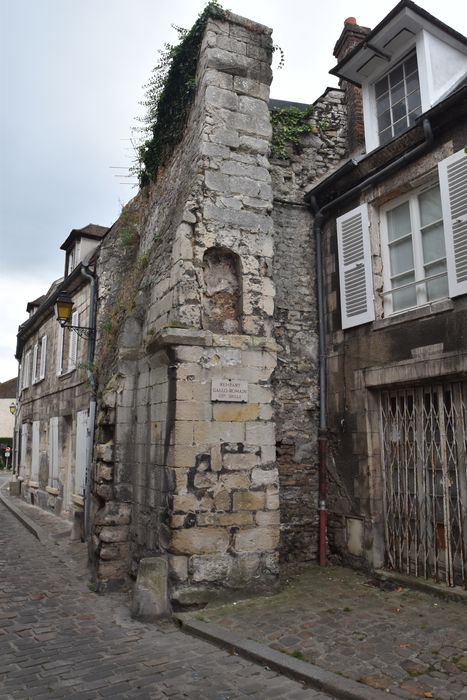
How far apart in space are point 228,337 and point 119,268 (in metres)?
4.82

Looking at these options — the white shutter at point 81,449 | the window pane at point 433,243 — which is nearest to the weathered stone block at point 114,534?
the white shutter at point 81,449

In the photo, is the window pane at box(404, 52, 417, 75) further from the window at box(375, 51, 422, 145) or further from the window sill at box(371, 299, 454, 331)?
the window sill at box(371, 299, 454, 331)

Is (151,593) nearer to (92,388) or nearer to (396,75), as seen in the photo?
(92,388)

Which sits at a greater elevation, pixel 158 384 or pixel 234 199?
pixel 234 199

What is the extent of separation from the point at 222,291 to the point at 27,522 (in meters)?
8.33

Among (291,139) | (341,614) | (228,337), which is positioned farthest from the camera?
(291,139)

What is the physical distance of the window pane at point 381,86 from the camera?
23.1ft

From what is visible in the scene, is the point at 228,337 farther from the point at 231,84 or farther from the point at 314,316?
the point at 231,84

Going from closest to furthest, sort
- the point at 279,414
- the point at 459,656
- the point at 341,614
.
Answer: the point at 459,656 → the point at 341,614 → the point at 279,414

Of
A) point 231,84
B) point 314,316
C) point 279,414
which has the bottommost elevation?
point 279,414

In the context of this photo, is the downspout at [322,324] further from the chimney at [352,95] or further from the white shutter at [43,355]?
the white shutter at [43,355]

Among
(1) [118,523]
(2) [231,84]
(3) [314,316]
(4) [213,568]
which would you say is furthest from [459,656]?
(2) [231,84]

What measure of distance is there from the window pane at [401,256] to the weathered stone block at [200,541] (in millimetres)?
3571

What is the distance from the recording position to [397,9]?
631 centimetres
